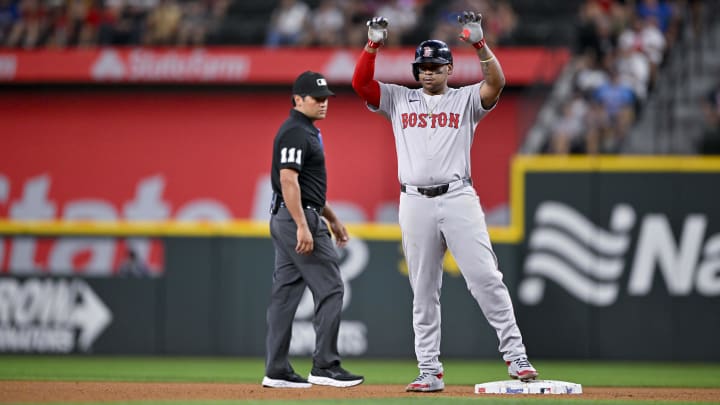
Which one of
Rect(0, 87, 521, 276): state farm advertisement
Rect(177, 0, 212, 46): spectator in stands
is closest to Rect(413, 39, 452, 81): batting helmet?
Rect(0, 87, 521, 276): state farm advertisement

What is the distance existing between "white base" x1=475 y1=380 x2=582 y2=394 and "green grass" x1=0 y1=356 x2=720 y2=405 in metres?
0.56

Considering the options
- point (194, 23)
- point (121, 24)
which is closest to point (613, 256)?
point (194, 23)

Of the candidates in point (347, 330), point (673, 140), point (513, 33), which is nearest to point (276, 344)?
point (347, 330)

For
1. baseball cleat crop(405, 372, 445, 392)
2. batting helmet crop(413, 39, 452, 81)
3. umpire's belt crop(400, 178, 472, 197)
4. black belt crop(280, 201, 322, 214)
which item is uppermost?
batting helmet crop(413, 39, 452, 81)

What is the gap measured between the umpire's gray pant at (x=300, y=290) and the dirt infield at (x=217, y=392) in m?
0.25

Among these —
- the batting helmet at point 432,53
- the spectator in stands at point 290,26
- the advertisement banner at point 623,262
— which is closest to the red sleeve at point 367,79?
the batting helmet at point 432,53

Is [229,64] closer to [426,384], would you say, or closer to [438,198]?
[438,198]

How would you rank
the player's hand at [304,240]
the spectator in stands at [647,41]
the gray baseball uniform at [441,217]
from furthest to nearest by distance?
the spectator in stands at [647,41], the player's hand at [304,240], the gray baseball uniform at [441,217]

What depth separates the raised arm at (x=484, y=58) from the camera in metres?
6.97

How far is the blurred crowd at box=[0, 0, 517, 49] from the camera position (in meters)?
16.9

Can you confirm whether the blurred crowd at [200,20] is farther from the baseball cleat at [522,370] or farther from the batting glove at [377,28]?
the baseball cleat at [522,370]

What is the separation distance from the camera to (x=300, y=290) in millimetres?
7859

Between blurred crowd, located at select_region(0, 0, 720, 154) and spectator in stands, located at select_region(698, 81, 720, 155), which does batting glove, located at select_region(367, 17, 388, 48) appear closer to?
spectator in stands, located at select_region(698, 81, 720, 155)

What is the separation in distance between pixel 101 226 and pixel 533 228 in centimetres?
457
